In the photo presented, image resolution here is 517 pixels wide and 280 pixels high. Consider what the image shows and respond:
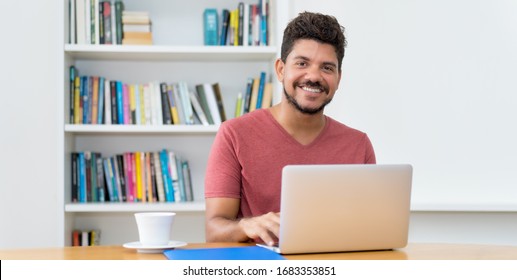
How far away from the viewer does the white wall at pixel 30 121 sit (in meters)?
3.29

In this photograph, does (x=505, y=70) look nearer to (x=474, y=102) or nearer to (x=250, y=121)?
(x=474, y=102)

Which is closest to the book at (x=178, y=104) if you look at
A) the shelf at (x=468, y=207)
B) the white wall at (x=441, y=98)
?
the white wall at (x=441, y=98)

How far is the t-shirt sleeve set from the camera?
2143mm

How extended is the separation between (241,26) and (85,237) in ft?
4.17

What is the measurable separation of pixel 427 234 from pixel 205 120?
3.92 ft

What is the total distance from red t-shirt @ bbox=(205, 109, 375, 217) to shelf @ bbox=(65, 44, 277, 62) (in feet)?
3.66

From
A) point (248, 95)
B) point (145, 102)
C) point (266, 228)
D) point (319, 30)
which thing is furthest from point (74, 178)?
point (266, 228)

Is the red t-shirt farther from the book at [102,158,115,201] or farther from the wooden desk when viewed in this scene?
the book at [102,158,115,201]

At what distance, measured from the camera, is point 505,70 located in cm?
341

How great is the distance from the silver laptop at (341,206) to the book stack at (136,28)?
6.75 ft

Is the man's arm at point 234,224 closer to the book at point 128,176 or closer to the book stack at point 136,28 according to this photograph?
the book at point 128,176

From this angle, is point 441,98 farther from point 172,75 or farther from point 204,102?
point 172,75

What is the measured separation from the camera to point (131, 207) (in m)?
3.32
